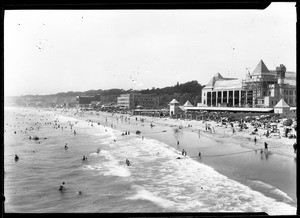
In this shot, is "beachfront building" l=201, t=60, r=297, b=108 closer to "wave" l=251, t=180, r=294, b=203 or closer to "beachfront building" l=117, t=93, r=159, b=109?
"beachfront building" l=117, t=93, r=159, b=109

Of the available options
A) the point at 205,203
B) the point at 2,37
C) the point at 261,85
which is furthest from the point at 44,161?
the point at 261,85

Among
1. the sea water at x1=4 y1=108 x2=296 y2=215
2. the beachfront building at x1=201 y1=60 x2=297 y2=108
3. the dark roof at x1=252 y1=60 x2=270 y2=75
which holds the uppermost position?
the dark roof at x1=252 y1=60 x2=270 y2=75

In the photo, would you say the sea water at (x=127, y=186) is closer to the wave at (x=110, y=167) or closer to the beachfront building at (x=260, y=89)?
the wave at (x=110, y=167)

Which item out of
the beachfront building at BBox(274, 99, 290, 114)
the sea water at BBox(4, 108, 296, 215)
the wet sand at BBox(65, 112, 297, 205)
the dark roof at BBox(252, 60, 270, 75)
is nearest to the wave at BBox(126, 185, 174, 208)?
the sea water at BBox(4, 108, 296, 215)

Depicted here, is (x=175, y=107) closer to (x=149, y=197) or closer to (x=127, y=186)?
(x=127, y=186)

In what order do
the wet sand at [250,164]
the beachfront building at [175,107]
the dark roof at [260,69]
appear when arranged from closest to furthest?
the wet sand at [250,164]
the dark roof at [260,69]
the beachfront building at [175,107]

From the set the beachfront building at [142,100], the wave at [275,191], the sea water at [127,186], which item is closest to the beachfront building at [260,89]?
the beachfront building at [142,100]

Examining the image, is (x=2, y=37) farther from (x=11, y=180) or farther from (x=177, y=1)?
(x=11, y=180)

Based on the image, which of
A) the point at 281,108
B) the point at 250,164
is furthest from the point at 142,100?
the point at 250,164

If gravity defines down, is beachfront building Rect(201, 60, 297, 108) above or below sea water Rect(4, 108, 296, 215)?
above
